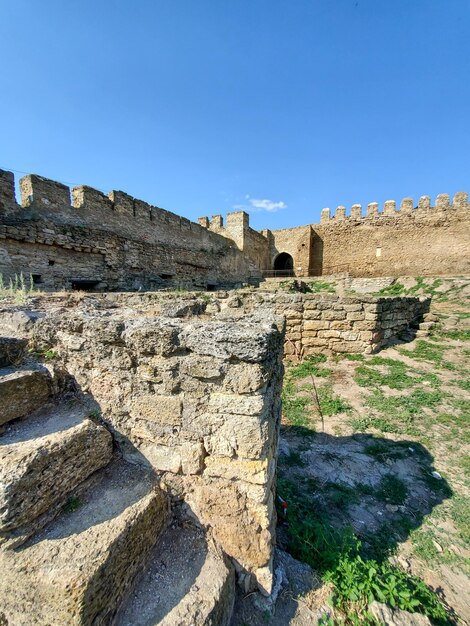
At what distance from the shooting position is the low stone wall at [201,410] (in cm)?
160

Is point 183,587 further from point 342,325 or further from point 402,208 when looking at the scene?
point 402,208

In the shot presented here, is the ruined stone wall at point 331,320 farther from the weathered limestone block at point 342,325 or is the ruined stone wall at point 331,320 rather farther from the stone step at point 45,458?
the stone step at point 45,458

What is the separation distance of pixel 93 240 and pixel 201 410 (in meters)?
9.36

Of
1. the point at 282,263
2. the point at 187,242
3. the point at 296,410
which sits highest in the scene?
the point at 187,242

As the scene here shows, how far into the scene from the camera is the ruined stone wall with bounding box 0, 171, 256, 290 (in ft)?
25.0

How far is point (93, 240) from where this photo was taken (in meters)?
9.27

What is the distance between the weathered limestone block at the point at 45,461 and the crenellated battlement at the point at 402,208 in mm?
21880

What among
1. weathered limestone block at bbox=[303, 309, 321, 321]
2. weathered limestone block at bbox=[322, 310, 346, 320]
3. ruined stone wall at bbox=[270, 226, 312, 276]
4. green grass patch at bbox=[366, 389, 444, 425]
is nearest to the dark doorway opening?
weathered limestone block at bbox=[303, 309, 321, 321]

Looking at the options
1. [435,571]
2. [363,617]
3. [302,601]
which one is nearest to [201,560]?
[302,601]

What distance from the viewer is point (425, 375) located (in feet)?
18.1

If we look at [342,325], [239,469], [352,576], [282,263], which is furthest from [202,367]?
[282,263]

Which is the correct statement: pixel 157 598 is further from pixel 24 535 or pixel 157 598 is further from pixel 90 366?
pixel 90 366

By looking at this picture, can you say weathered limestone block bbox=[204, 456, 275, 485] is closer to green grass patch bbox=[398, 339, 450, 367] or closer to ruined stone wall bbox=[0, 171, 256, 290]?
green grass patch bbox=[398, 339, 450, 367]

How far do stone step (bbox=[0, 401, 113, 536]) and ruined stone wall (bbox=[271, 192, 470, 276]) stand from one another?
20986mm
